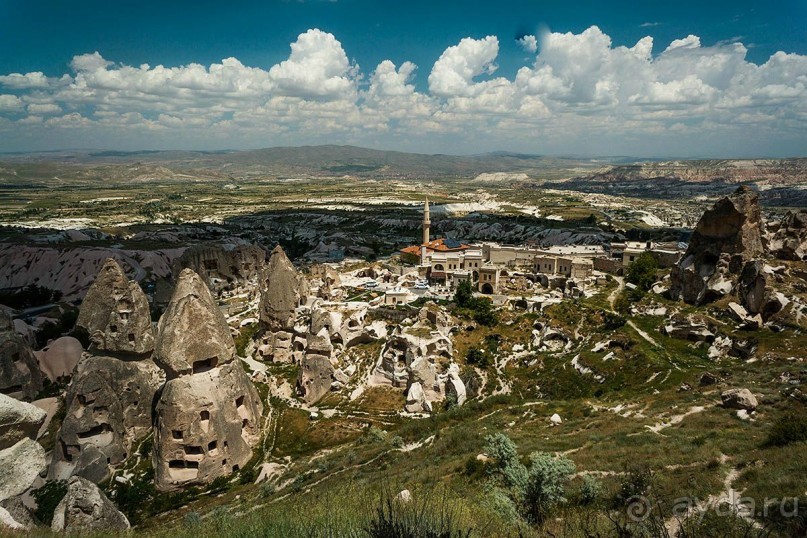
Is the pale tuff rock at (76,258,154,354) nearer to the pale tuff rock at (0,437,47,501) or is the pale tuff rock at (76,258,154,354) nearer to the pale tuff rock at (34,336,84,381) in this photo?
the pale tuff rock at (34,336,84,381)

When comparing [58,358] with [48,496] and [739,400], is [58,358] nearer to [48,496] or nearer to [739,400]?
[48,496]

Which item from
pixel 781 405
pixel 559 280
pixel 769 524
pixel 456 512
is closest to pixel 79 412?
pixel 456 512

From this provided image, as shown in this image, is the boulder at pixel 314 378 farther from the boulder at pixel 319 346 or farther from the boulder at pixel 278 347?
the boulder at pixel 278 347

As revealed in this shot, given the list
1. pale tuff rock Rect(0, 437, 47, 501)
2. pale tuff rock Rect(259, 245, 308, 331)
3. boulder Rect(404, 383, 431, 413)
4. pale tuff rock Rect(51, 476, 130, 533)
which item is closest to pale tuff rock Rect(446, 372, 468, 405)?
boulder Rect(404, 383, 431, 413)

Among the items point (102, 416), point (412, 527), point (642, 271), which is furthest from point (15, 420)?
point (642, 271)

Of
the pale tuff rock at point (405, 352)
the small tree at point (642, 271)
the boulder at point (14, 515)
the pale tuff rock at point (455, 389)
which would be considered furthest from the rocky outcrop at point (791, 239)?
the boulder at point (14, 515)

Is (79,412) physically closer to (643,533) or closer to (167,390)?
(167,390)

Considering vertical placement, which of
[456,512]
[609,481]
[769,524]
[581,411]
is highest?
[769,524]
